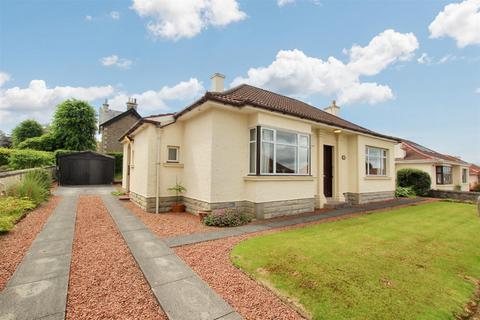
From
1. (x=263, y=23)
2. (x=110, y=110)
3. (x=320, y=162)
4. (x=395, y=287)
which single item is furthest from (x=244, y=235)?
(x=110, y=110)

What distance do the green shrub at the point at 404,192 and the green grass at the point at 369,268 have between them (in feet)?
30.6

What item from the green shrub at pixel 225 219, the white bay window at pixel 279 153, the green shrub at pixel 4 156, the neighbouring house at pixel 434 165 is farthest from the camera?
the neighbouring house at pixel 434 165

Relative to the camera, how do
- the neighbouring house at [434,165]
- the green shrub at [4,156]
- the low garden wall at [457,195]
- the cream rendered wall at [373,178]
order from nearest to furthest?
the cream rendered wall at [373,178] → the low garden wall at [457,195] → the green shrub at [4,156] → the neighbouring house at [434,165]

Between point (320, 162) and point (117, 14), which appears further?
point (320, 162)

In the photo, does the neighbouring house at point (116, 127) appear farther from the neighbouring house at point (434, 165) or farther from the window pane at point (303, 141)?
the neighbouring house at point (434, 165)

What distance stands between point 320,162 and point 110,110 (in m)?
31.5

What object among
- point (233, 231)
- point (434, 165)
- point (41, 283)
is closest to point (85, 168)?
point (233, 231)

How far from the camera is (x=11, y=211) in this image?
22.9 ft

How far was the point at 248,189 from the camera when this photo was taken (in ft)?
A: 26.3

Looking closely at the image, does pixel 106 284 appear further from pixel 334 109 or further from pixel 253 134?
pixel 334 109

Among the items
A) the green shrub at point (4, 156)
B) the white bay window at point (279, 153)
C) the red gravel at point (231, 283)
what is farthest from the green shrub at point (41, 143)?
the red gravel at point (231, 283)

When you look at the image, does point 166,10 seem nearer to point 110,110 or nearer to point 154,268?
point 154,268

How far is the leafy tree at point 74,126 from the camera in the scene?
1040 inches

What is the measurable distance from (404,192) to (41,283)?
62.4ft
